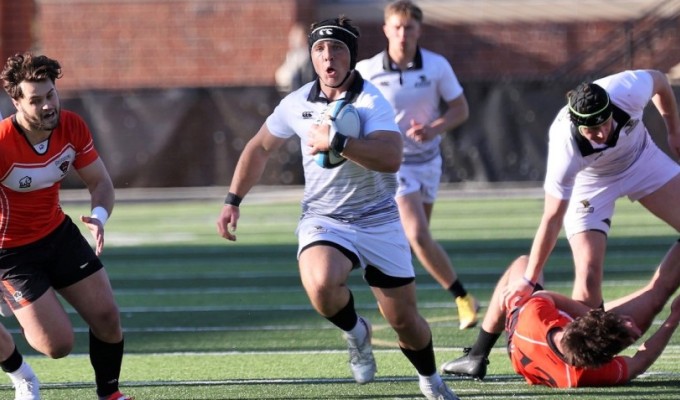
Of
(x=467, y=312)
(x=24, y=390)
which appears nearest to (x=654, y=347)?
(x=467, y=312)

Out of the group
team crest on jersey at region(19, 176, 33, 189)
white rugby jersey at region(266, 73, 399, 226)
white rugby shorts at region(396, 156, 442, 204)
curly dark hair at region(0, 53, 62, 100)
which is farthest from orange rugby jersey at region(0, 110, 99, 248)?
white rugby shorts at region(396, 156, 442, 204)

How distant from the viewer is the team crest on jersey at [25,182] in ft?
19.8

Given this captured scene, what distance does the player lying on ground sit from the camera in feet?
19.3

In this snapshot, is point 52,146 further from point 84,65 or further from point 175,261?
point 84,65

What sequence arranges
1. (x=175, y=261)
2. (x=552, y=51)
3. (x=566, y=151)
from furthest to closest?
(x=552, y=51), (x=175, y=261), (x=566, y=151)

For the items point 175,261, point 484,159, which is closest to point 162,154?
point 484,159

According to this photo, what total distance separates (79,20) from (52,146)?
2156 cm

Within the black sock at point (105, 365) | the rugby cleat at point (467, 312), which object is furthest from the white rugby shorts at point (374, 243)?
the rugby cleat at point (467, 312)

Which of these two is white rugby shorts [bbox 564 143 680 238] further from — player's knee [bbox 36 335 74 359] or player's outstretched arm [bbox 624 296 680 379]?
player's knee [bbox 36 335 74 359]

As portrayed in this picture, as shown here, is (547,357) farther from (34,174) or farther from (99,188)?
(34,174)

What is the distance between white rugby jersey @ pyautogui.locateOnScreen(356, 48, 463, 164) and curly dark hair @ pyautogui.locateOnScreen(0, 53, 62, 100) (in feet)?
11.1

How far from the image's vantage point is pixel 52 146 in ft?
19.9

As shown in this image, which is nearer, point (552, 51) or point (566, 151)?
point (566, 151)

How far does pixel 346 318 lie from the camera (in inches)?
247
